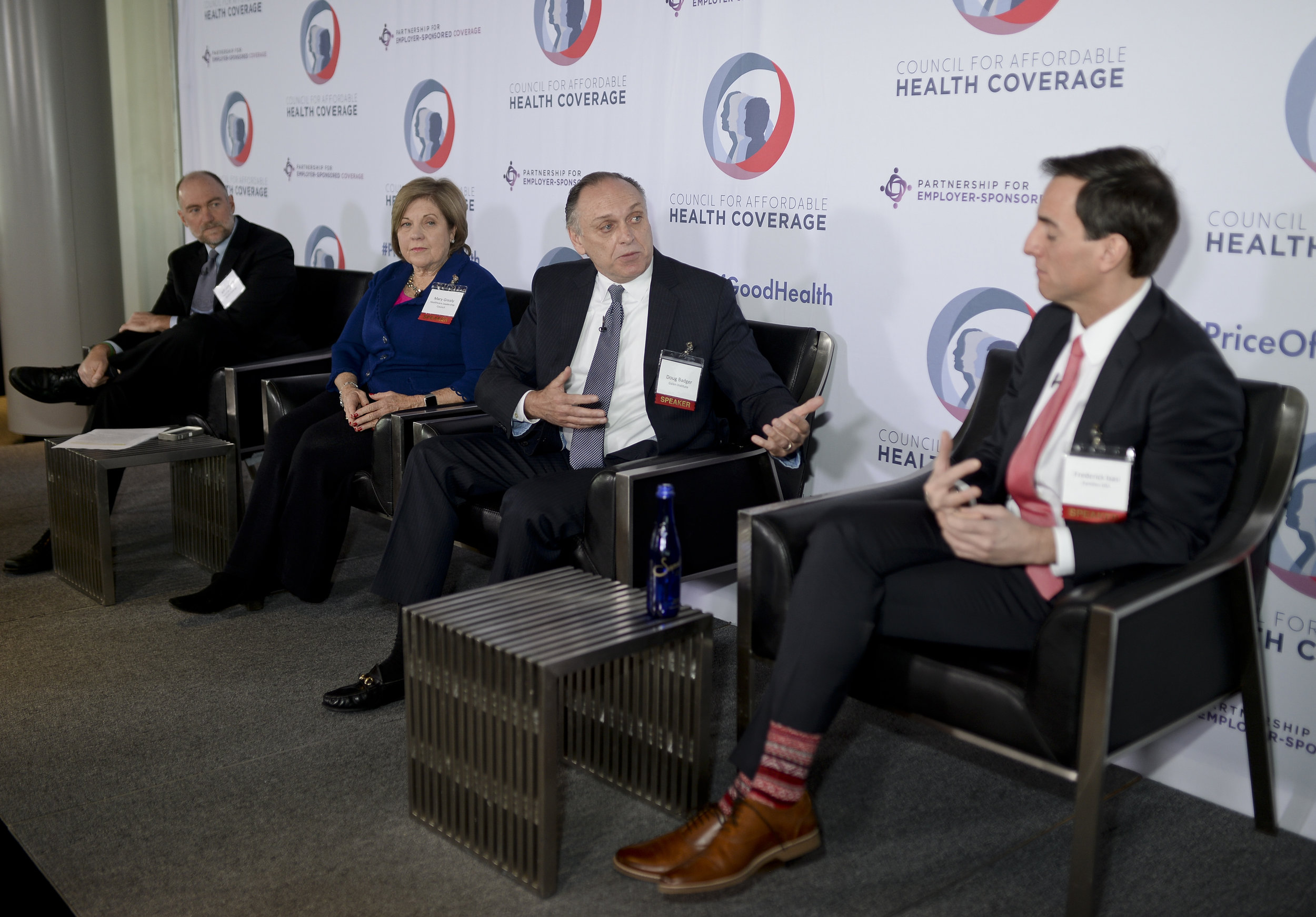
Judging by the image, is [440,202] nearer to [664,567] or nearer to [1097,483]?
[664,567]

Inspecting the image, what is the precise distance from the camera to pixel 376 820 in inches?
93.7

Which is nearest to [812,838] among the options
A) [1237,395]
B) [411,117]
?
[1237,395]

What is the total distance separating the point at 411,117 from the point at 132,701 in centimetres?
264

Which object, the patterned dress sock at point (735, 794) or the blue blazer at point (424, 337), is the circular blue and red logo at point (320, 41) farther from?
the patterned dress sock at point (735, 794)

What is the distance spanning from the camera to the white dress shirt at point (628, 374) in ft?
10.1

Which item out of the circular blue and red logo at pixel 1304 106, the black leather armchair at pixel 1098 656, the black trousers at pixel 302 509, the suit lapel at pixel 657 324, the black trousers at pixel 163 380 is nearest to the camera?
the black leather armchair at pixel 1098 656

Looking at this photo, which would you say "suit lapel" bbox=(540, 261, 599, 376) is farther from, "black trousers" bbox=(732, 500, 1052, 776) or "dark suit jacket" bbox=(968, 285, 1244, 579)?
"dark suit jacket" bbox=(968, 285, 1244, 579)

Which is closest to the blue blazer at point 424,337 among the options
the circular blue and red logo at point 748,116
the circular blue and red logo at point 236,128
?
the circular blue and red logo at point 748,116

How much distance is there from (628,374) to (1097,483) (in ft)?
4.55

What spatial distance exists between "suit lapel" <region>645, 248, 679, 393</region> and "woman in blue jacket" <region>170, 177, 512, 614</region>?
0.72 meters

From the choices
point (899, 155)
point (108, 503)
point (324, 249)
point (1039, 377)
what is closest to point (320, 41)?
point (324, 249)

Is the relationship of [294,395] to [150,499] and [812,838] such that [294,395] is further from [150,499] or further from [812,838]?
[812,838]

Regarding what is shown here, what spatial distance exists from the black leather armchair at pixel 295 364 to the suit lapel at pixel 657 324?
1481 mm

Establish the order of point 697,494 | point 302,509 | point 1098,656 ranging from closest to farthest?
1. point 1098,656
2. point 697,494
3. point 302,509
